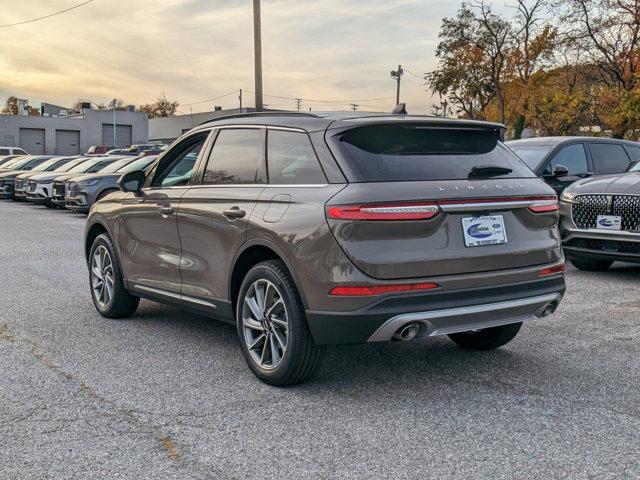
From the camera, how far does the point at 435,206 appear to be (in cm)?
410

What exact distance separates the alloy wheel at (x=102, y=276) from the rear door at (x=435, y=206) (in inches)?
121

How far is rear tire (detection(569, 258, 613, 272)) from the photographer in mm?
9507

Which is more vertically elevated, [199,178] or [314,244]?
[199,178]

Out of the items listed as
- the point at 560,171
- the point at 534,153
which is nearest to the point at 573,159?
the point at 534,153

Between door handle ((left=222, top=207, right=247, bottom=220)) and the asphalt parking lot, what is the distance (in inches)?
40.8

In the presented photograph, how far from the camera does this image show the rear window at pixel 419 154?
4.21 m

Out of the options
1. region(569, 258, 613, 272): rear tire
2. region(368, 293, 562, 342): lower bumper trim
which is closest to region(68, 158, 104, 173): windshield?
region(569, 258, 613, 272): rear tire

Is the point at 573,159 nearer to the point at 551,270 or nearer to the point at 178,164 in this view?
the point at 551,270

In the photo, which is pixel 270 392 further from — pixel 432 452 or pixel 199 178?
pixel 199 178

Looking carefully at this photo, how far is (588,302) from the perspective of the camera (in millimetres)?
7277

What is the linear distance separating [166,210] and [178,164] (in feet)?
1.68

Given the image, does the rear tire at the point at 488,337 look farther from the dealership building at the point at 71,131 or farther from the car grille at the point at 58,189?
the dealership building at the point at 71,131

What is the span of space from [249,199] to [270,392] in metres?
1.24

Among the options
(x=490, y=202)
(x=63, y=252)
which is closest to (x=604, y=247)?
(x=490, y=202)
